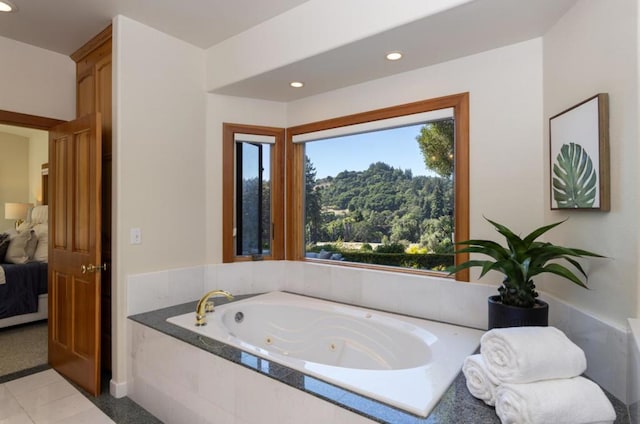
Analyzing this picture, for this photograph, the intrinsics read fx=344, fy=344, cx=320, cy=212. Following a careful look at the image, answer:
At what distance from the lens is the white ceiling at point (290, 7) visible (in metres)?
1.78

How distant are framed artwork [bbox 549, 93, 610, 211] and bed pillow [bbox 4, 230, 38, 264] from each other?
17.4ft

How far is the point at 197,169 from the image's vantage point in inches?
112

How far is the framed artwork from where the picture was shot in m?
1.43

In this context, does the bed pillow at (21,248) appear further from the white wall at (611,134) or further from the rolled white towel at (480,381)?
the white wall at (611,134)

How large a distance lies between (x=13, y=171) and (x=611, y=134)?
312 inches

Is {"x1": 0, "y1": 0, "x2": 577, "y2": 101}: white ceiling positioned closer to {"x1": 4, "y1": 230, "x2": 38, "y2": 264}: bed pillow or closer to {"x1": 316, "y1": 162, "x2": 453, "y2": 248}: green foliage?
{"x1": 316, "y1": 162, "x2": 453, "y2": 248}: green foliage

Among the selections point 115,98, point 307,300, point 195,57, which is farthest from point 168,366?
point 195,57

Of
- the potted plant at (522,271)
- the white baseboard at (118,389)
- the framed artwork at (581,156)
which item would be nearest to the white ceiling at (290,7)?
the framed artwork at (581,156)

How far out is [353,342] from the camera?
7.88ft

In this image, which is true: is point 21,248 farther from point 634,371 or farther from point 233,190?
point 634,371

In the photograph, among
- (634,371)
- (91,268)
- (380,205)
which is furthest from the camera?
(380,205)

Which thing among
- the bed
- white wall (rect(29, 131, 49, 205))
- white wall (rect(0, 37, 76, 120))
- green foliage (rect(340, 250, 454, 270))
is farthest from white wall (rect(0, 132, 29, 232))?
green foliage (rect(340, 250, 454, 270))

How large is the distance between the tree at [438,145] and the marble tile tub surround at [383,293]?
2.61 feet

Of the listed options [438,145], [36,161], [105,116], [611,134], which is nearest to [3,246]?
[36,161]
